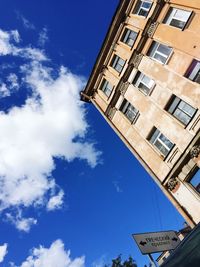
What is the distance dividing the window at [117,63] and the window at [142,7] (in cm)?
363

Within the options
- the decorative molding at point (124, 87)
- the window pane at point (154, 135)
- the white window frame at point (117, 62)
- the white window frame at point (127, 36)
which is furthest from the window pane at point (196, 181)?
the white window frame at point (127, 36)

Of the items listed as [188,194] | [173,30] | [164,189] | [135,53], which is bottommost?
[164,189]

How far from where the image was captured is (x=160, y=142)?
15938mm

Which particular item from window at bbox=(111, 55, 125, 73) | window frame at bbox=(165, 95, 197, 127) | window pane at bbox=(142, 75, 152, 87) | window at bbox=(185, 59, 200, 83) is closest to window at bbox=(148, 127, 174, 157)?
window frame at bbox=(165, 95, 197, 127)

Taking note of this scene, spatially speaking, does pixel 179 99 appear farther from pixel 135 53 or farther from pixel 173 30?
pixel 135 53

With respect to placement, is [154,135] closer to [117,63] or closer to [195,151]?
[195,151]

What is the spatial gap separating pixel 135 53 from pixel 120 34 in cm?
363

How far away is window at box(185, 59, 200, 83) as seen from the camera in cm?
1449

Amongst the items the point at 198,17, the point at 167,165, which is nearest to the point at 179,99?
the point at 167,165

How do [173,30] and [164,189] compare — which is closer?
[164,189]

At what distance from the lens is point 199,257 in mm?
5211

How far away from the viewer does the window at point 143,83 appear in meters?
17.6

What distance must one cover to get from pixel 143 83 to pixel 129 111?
216 cm

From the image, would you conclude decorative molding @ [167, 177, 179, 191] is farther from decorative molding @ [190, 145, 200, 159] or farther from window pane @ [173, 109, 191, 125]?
window pane @ [173, 109, 191, 125]
